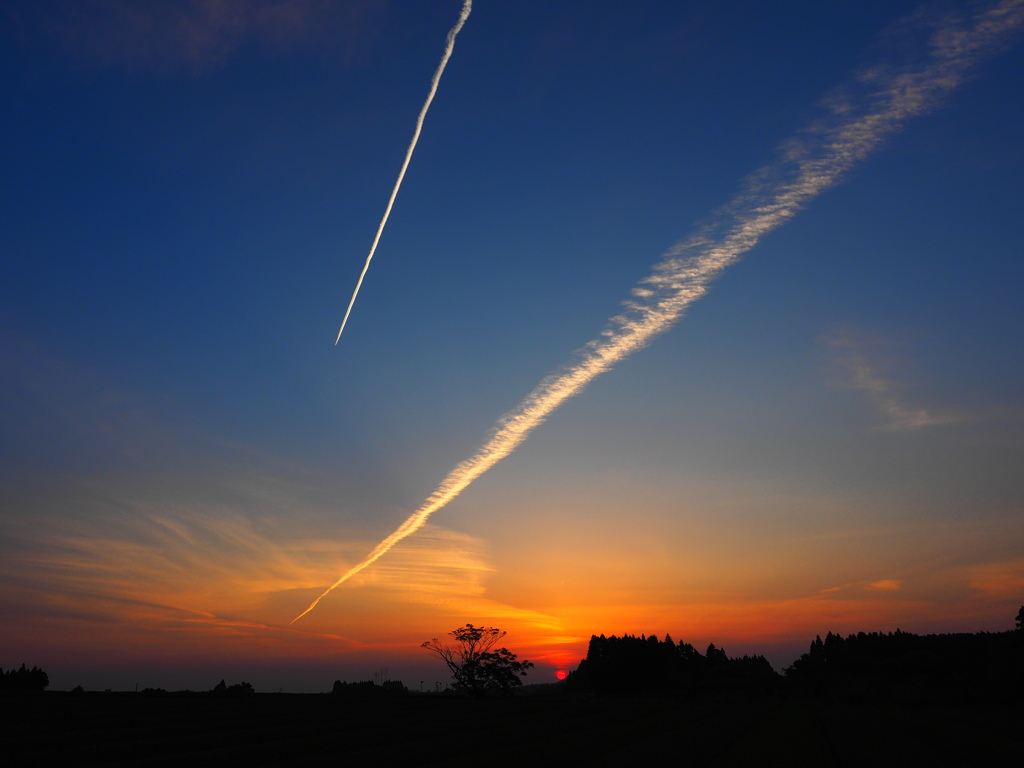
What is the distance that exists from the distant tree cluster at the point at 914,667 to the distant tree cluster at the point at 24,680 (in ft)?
470

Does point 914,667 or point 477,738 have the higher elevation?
point 914,667

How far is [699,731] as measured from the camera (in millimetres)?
52594

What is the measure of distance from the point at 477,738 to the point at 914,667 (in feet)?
471

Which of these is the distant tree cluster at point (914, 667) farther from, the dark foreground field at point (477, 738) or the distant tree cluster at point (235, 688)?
the distant tree cluster at point (235, 688)

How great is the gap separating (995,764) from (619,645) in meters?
Answer: 149

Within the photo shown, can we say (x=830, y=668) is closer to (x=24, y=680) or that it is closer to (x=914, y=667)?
(x=914, y=667)

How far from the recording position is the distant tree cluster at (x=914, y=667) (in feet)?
308

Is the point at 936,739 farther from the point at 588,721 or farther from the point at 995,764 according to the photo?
the point at 588,721

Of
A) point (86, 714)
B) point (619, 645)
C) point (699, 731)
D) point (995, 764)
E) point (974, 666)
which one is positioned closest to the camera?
point (995, 764)

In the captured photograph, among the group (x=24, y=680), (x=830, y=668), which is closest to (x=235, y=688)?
(x=24, y=680)

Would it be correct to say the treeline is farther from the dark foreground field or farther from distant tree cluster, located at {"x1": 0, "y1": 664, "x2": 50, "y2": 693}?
distant tree cluster, located at {"x1": 0, "y1": 664, "x2": 50, "y2": 693}

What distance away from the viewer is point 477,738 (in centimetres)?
4703

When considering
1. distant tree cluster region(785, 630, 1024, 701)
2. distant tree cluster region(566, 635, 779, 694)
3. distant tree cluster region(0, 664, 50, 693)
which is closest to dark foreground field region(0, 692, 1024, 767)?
distant tree cluster region(785, 630, 1024, 701)

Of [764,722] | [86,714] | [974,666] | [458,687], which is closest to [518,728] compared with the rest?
[764,722]
